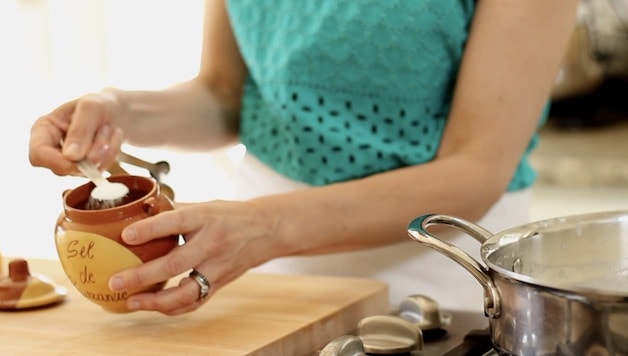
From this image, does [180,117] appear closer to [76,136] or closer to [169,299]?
[76,136]

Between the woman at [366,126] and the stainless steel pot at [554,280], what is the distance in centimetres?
24

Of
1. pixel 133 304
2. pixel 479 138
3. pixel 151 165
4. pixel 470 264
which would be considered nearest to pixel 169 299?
pixel 133 304

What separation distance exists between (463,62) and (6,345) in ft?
1.84

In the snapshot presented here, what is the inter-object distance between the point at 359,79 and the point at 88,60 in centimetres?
153

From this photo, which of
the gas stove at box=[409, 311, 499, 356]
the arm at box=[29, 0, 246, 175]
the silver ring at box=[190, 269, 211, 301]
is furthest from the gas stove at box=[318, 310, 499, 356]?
the arm at box=[29, 0, 246, 175]

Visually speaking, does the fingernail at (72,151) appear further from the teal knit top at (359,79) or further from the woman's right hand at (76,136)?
the teal knit top at (359,79)

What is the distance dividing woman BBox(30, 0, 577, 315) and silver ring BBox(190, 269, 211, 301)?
0.07 feet

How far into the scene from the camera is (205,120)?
1342mm

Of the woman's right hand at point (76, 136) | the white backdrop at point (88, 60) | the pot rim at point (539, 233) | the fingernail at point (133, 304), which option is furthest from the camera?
the white backdrop at point (88, 60)

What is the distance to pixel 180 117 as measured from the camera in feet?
4.28

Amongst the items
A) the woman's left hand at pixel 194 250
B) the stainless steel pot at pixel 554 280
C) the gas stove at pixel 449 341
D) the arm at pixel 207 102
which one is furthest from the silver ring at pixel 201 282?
the arm at pixel 207 102

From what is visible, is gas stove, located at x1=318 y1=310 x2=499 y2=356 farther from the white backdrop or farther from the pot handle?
the white backdrop

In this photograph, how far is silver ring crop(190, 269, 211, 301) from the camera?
914mm

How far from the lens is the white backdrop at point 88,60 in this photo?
2.47 meters
